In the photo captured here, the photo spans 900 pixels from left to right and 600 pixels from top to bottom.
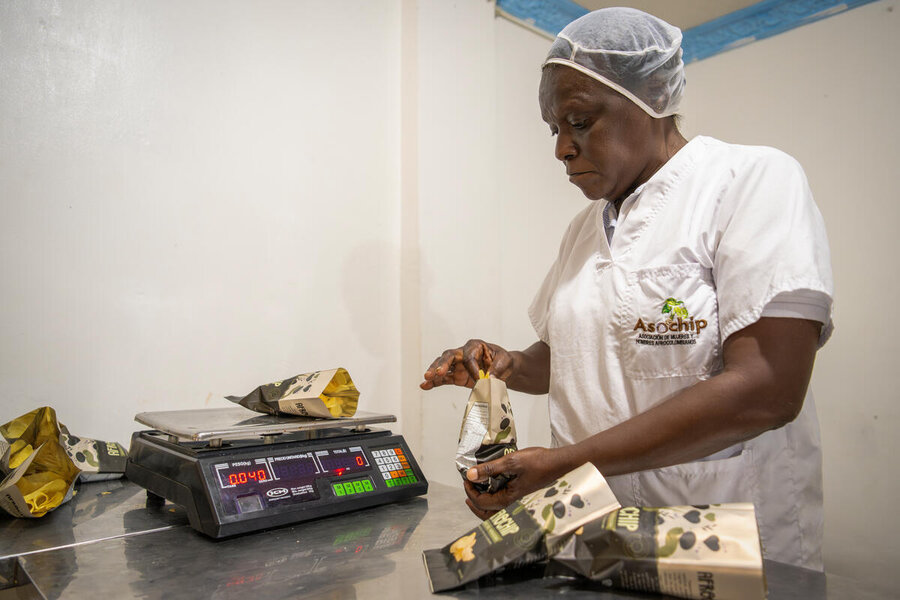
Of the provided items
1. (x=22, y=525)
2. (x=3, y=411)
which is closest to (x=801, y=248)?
(x=22, y=525)

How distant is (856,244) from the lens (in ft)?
6.91

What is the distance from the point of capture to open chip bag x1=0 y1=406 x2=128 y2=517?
0.99 metres

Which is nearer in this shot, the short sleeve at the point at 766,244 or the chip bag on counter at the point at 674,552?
the chip bag on counter at the point at 674,552

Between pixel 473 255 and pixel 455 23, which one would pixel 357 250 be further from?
pixel 455 23

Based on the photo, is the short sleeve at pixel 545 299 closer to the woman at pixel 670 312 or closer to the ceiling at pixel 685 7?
the woman at pixel 670 312

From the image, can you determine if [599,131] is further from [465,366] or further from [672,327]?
[465,366]

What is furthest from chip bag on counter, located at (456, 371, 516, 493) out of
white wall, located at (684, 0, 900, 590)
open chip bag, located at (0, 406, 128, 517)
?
white wall, located at (684, 0, 900, 590)

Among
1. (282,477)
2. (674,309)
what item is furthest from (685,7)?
(282,477)

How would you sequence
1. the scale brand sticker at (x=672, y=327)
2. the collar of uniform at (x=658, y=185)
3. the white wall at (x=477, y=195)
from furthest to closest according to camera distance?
the white wall at (x=477, y=195), the collar of uniform at (x=658, y=185), the scale brand sticker at (x=672, y=327)

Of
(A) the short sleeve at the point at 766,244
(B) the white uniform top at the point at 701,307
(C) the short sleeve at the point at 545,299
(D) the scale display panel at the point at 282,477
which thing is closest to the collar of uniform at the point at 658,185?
(B) the white uniform top at the point at 701,307

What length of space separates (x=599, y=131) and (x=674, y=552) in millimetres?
673

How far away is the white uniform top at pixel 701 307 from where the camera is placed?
0.86 m

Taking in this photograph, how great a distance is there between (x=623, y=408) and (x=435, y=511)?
36 centimetres

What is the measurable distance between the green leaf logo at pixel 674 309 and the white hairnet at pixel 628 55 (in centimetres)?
33
